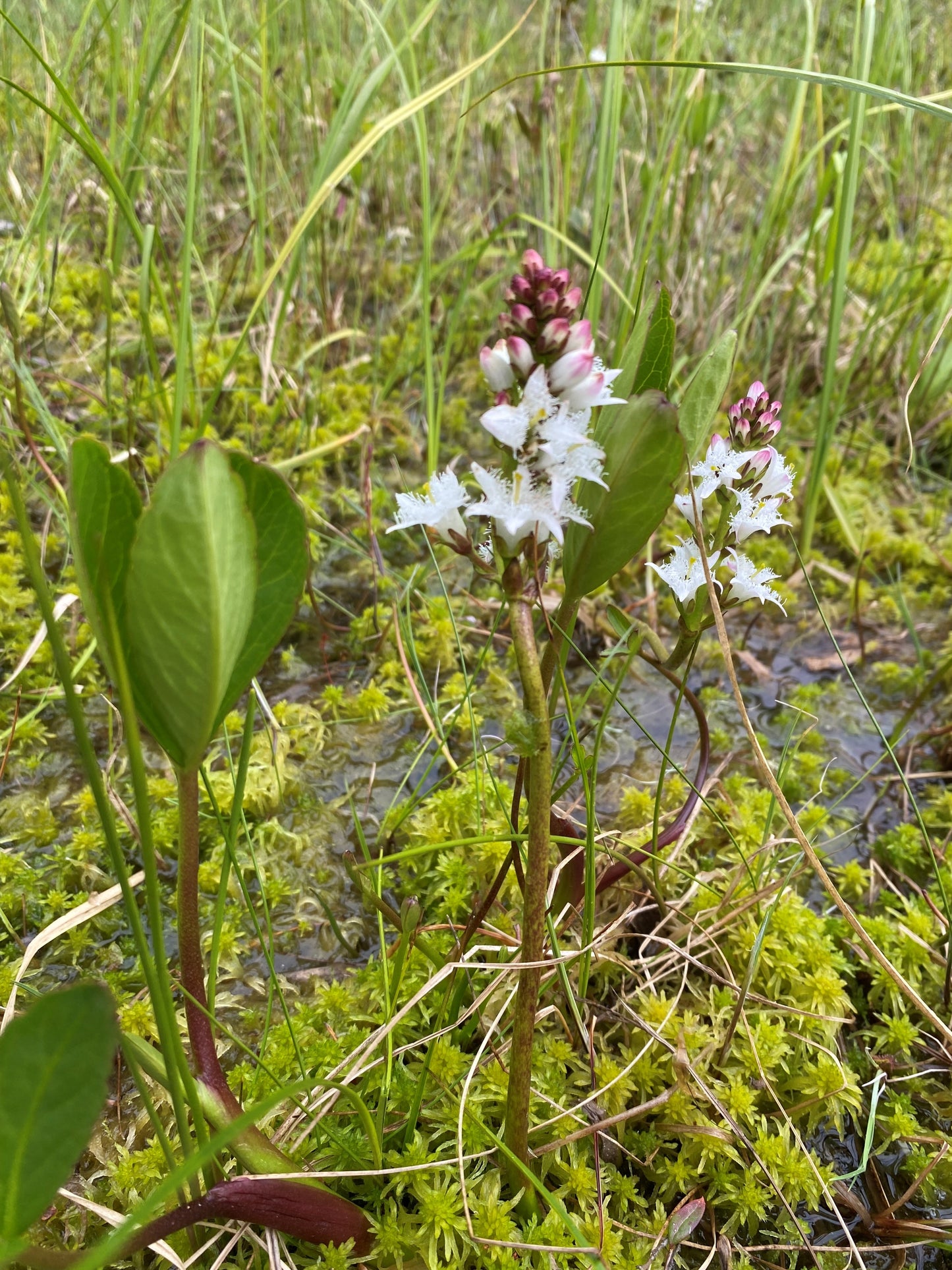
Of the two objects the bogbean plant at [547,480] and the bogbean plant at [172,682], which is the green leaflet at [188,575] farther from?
the bogbean plant at [547,480]

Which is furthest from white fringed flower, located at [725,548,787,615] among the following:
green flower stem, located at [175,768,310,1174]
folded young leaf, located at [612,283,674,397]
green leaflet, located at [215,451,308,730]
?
green flower stem, located at [175,768,310,1174]

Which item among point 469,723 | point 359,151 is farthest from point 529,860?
point 359,151

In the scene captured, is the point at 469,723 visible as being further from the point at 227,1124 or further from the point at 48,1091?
the point at 48,1091

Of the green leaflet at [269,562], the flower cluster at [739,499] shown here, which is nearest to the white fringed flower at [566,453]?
the green leaflet at [269,562]

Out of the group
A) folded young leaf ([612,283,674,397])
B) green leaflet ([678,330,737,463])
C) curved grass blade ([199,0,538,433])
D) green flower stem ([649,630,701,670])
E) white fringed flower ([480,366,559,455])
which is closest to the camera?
white fringed flower ([480,366,559,455])

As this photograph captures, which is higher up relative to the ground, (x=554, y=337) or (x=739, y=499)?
(x=554, y=337)

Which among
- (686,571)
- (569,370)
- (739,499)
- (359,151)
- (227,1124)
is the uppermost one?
(359,151)

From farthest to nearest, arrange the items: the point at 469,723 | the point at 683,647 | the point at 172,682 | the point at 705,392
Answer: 1. the point at 469,723
2. the point at 683,647
3. the point at 705,392
4. the point at 172,682

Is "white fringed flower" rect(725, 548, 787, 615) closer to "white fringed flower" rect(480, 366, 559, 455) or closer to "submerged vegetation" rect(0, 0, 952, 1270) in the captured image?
"submerged vegetation" rect(0, 0, 952, 1270)
